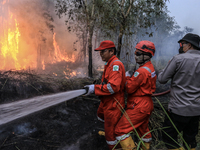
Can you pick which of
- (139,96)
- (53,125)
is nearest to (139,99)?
(139,96)

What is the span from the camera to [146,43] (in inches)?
88.5

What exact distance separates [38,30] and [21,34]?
2.21 m

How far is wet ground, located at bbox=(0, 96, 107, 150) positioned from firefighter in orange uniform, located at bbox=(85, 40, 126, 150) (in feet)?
3.51

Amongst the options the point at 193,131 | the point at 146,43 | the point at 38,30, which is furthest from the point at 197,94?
the point at 38,30

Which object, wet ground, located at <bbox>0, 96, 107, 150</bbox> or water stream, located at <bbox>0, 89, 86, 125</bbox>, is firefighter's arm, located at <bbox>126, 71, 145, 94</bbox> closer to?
water stream, located at <bbox>0, 89, 86, 125</bbox>

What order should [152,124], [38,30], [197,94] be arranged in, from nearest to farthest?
[197,94] → [152,124] → [38,30]

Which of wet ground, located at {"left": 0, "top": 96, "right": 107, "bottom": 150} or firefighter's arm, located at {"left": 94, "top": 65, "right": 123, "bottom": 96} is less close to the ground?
firefighter's arm, located at {"left": 94, "top": 65, "right": 123, "bottom": 96}

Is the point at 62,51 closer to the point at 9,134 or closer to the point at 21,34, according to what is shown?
the point at 21,34

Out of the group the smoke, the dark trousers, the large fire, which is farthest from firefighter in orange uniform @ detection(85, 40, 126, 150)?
the large fire

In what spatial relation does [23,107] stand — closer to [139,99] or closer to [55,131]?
[139,99]

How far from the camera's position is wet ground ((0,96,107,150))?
2.90m

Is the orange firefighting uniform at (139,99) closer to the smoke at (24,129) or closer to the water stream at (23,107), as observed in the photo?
the water stream at (23,107)

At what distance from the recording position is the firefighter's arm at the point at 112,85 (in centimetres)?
204

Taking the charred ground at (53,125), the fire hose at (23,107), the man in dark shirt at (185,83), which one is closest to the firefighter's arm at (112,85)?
the fire hose at (23,107)
